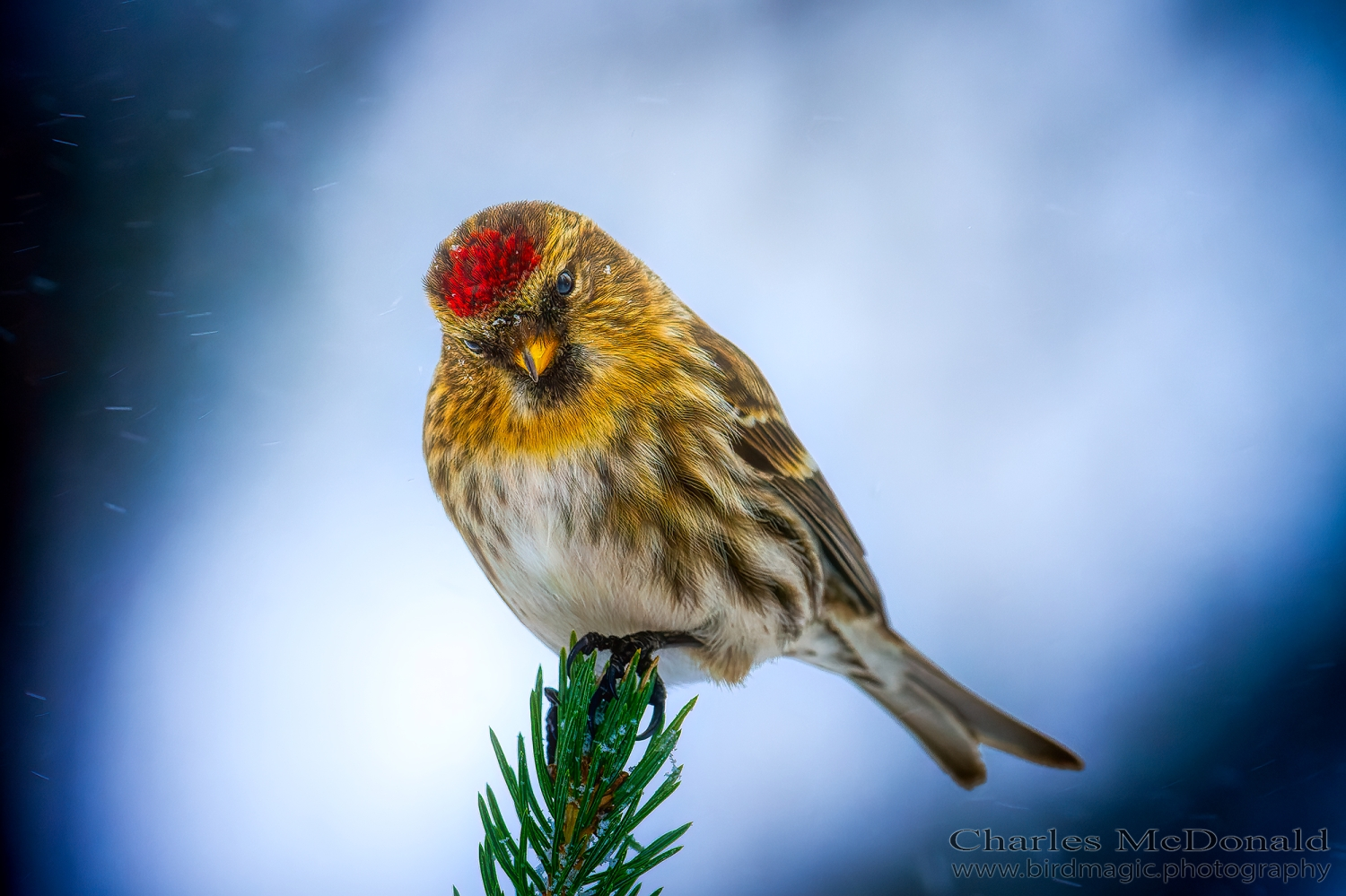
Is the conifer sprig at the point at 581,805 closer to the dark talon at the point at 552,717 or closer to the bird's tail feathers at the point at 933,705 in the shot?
the dark talon at the point at 552,717

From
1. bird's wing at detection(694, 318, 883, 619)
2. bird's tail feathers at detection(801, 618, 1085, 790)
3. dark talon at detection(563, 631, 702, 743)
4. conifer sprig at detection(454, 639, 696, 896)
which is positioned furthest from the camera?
bird's tail feathers at detection(801, 618, 1085, 790)

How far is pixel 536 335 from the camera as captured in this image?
28.9 inches

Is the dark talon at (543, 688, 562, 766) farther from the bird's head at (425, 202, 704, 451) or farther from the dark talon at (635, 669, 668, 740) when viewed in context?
the bird's head at (425, 202, 704, 451)

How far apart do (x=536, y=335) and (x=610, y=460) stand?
0.13 meters

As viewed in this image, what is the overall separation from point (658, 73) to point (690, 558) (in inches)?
34.1

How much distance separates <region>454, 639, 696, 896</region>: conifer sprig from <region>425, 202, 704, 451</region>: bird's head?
26 cm

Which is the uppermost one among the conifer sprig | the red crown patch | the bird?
the red crown patch

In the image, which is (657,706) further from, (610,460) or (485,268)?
(485,268)

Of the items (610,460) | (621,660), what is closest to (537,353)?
(610,460)

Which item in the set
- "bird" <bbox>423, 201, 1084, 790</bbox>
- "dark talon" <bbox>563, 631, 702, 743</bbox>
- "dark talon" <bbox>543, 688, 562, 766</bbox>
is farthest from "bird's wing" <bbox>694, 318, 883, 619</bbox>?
"dark talon" <bbox>543, 688, 562, 766</bbox>

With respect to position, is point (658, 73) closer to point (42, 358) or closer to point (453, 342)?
point (453, 342)

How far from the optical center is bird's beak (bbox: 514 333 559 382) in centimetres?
72

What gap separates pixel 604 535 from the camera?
765 millimetres

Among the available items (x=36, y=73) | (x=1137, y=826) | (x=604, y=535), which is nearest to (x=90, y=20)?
(x=36, y=73)
